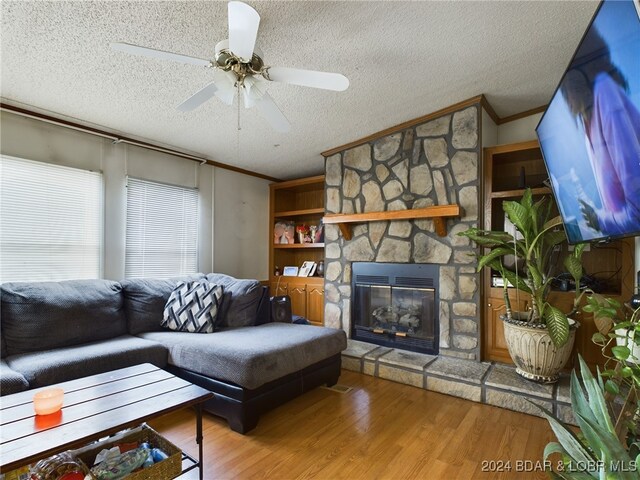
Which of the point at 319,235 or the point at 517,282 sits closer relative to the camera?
the point at 517,282

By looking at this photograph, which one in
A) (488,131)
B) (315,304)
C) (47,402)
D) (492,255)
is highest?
(488,131)

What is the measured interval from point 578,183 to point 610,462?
126 centimetres

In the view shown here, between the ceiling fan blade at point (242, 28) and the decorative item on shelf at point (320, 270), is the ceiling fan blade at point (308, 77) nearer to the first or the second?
the ceiling fan blade at point (242, 28)

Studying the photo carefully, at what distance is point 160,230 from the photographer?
3537 mm

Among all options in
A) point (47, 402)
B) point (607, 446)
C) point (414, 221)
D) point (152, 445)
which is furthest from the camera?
point (414, 221)

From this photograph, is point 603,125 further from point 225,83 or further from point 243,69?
point 225,83

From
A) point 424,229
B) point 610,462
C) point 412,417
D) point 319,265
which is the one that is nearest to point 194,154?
point 319,265

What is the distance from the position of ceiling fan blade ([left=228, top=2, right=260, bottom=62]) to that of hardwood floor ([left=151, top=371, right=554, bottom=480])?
211 cm

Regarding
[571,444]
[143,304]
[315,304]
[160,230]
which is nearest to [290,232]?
[315,304]

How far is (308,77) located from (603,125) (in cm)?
125

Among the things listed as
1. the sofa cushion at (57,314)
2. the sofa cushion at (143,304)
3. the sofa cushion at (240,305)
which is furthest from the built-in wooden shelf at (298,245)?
the sofa cushion at (57,314)

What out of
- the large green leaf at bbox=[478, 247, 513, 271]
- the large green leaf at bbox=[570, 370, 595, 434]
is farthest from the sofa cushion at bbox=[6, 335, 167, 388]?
the large green leaf at bbox=[478, 247, 513, 271]

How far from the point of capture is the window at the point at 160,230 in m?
3.31

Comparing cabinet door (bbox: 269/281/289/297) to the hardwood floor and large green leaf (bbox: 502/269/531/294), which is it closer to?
the hardwood floor
